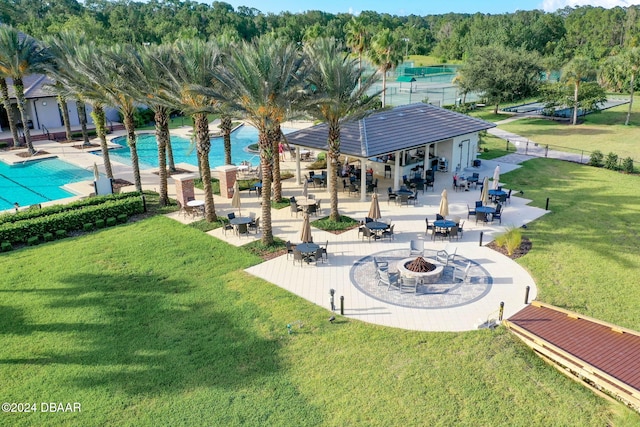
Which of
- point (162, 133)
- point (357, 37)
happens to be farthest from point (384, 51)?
point (162, 133)

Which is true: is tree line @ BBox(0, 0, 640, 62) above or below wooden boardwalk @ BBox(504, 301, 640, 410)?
above

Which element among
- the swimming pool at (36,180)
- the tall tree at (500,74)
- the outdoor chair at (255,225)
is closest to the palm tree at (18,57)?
the swimming pool at (36,180)

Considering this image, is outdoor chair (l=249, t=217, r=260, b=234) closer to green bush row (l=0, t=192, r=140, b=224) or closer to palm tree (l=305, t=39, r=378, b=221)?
palm tree (l=305, t=39, r=378, b=221)

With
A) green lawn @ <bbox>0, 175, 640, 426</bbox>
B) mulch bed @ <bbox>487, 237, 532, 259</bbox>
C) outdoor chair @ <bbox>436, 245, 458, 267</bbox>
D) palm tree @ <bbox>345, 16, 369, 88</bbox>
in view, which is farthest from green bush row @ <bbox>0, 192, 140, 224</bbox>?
palm tree @ <bbox>345, 16, 369, 88</bbox>

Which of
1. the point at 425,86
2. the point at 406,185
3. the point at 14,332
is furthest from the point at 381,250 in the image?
the point at 425,86

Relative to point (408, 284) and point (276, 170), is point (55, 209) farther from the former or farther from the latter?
point (408, 284)

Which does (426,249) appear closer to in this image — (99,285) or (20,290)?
(99,285)
